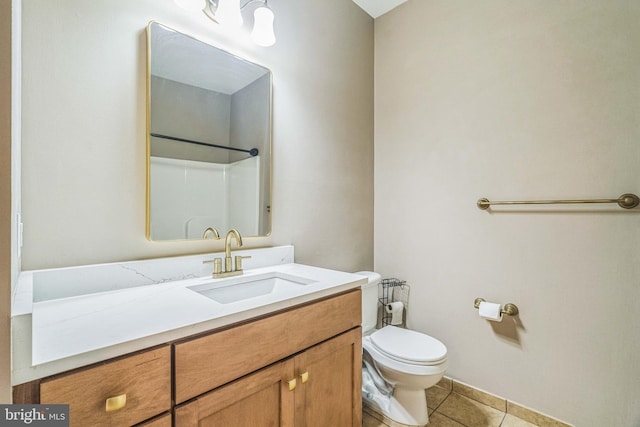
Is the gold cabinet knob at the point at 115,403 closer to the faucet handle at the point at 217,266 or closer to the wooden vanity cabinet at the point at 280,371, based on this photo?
the wooden vanity cabinet at the point at 280,371

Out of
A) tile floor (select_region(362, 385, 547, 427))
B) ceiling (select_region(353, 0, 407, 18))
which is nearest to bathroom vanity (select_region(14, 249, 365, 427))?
tile floor (select_region(362, 385, 547, 427))

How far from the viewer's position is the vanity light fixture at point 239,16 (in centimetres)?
131

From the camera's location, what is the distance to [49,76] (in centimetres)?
97

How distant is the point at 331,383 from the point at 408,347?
595mm

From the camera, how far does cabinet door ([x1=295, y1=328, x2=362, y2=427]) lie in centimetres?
102

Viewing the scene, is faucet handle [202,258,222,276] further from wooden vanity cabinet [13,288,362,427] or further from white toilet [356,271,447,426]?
white toilet [356,271,447,426]

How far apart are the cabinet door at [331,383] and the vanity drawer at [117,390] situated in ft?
1.43

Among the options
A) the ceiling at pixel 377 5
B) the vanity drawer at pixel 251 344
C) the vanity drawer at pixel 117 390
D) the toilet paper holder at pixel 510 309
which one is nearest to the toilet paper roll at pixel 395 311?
the toilet paper holder at pixel 510 309

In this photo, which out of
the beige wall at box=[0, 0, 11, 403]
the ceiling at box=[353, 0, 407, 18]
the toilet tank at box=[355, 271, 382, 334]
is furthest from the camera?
the ceiling at box=[353, 0, 407, 18]

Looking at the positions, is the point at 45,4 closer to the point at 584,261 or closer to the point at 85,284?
the point at 85,284

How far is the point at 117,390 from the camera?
63 cm

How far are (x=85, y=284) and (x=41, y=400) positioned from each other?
0.53 meters

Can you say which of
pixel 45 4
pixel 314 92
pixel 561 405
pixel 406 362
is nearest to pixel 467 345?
pixel 561 405

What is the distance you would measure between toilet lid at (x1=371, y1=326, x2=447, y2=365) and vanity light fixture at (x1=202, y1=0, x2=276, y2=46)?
5.51 feet
